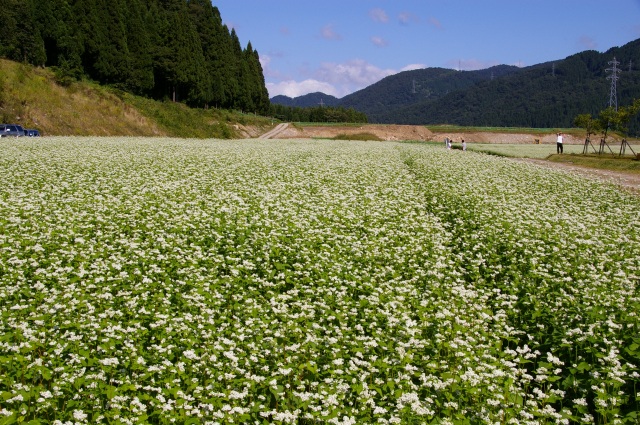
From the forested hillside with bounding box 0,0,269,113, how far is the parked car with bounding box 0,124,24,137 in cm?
1457

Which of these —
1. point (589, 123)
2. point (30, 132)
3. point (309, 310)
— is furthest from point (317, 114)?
point (309, 310)

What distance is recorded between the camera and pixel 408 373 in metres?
6.98

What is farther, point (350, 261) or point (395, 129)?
point (395, 129)

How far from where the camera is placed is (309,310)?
8.84 m

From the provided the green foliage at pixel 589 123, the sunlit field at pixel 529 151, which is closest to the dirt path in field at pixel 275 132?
the sunlit field at pixel 529 151

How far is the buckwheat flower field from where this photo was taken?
6164mm

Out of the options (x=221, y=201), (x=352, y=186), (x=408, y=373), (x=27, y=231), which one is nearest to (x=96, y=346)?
(x=408, y=373)

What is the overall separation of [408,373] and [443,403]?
825 millimetres

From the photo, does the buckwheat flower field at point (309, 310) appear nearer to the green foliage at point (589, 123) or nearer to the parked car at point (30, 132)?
the parked car at point (30, 132)


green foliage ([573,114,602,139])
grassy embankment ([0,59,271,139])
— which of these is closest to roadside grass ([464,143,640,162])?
green foliage ([573,114,602,139])

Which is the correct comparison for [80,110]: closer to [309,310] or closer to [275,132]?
[275,132]

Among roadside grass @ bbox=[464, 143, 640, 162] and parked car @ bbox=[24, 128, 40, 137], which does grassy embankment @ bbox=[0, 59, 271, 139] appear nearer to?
parked car @ bbox=[24, 128, 40, 137]

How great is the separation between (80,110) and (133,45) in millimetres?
20659

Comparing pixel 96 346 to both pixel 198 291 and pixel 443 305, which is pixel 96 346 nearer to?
pixel 198 291
